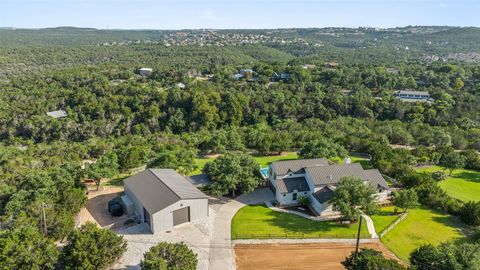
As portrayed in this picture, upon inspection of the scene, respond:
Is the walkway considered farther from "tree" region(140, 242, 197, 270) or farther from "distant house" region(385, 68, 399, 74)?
"distant house" region(385, 68, 399, 74)

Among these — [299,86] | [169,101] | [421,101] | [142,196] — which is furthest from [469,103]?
[142,196]

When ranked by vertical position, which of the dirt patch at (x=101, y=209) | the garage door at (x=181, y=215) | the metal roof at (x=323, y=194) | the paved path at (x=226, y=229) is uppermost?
the metal roof at (x=323, y=194)

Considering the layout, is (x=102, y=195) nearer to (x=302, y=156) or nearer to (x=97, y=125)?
(x=302, y=156)

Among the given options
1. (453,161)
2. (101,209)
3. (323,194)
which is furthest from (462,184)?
(101,209)

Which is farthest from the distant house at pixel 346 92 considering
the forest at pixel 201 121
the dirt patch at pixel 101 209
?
the dirt patch at pixel 101 209

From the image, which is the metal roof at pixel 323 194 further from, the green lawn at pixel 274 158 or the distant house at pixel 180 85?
the distant house at pixel 180 85

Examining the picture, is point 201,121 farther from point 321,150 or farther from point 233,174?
point 233,174
